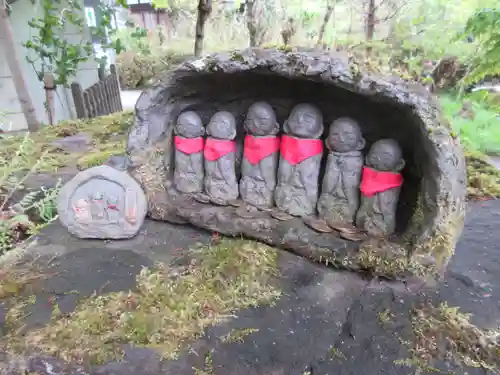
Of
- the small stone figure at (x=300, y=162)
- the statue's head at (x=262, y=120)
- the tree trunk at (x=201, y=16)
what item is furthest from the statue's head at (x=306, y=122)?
the tree trunk at (x=201, y=16)

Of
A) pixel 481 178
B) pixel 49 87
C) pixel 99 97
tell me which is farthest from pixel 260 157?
pixel 99 97

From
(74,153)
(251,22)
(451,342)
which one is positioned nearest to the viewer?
(451,342)

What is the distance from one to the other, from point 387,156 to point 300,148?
40 cm

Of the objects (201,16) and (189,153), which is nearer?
(189,153)

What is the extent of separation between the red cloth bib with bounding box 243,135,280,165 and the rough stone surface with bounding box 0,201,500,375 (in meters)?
0.46

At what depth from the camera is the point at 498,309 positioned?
148 centimetres

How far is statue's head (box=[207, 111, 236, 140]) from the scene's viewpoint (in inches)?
81.0

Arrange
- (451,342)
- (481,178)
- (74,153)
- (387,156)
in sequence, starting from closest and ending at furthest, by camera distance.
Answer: (451,342) < (387,156) < (481,178) < (74,153)

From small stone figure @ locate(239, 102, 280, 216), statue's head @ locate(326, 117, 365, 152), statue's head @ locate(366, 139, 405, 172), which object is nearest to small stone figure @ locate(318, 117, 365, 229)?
statue's head @ locate(326, 117, 365, 152)

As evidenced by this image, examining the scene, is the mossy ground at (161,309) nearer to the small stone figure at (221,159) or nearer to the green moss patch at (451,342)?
the small stone figure at (221,159)

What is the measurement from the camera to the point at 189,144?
83.8 inches

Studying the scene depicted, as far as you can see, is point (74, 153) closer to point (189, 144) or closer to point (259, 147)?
point (189, 144)

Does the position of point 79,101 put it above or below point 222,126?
below

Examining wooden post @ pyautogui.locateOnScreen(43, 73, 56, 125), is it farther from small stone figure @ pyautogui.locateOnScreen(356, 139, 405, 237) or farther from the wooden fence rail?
small stone figure @ pyautogui.locateOnScreen(356, 139, 405, 237)
